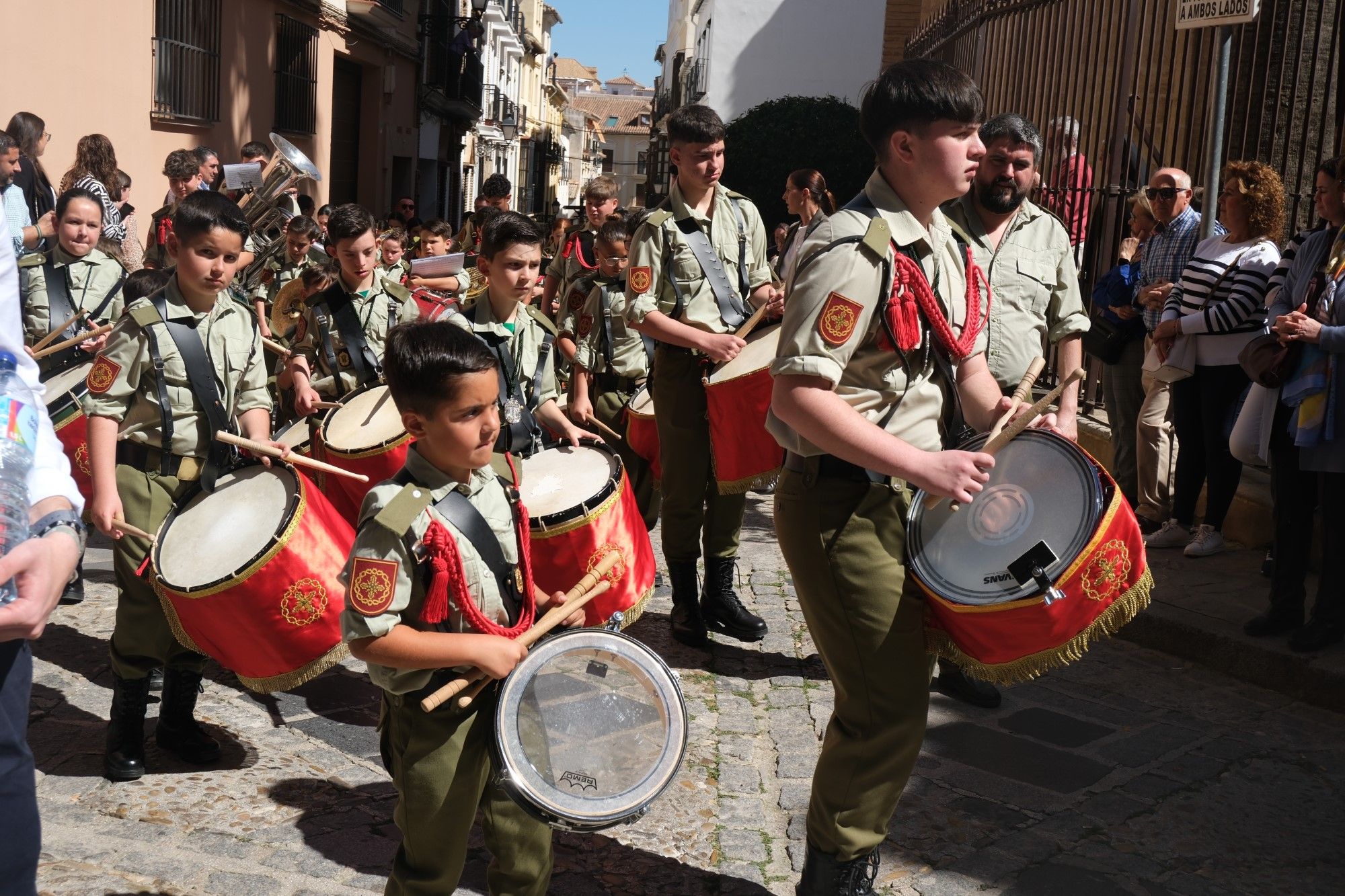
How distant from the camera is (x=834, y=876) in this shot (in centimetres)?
315

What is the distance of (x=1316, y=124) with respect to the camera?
6828 millimetres

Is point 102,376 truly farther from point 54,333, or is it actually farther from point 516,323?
point 54,333

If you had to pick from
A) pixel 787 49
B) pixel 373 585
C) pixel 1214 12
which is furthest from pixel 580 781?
pixel 787 49

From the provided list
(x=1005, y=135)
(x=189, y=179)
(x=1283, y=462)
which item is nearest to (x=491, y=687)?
(x=1005, y=135)

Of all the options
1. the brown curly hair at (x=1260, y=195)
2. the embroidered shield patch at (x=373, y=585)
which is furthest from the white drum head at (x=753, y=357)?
the brown curly hair at (x=1260, y=195)

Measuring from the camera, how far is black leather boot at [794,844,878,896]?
315 centimetres

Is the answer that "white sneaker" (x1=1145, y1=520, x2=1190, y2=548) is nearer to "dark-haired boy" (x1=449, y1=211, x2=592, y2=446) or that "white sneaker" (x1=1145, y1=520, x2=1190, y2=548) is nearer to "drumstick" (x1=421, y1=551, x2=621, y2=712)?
"dark-haired boy" (x1=449, y1=211, x2=592, y2=446)

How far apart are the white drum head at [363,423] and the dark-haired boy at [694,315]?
3.23 ft

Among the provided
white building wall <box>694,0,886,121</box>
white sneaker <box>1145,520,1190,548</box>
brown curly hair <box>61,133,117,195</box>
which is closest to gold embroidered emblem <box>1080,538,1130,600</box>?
white sneaker <box>1145,520,1190,548</box>

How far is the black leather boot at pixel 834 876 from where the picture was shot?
10.3 feet

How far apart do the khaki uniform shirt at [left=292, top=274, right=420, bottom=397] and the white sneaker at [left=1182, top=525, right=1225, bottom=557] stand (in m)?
3.75

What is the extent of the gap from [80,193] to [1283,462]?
17.2 ft

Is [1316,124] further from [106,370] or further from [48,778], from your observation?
[48,778]

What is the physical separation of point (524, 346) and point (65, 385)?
1832 millimetres
